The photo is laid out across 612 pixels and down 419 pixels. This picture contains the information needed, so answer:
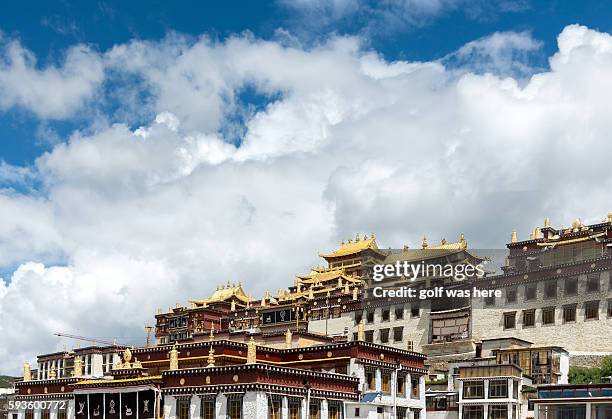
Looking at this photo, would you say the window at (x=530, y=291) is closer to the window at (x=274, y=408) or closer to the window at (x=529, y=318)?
the window at (x=529, y=318)

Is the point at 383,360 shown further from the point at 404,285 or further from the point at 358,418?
the point at 404,285

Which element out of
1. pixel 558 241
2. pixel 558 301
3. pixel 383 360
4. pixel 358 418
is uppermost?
pixel 558 241

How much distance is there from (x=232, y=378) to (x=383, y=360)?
13.1 m

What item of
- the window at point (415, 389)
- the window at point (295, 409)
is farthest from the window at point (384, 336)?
the window at point (295, 409)

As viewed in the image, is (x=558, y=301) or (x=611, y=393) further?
(x=558, y=301)

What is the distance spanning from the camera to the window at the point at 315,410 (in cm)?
5588

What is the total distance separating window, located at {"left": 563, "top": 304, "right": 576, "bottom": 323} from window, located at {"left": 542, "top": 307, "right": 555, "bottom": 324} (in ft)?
4.05

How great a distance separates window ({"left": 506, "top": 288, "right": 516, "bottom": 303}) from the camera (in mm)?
83262

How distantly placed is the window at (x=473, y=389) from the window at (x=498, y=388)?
704 millimetres

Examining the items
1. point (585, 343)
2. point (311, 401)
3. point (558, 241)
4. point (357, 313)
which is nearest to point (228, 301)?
point (357, 313)

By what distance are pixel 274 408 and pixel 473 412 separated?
18.6 m

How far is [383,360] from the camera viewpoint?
61844 millimetres

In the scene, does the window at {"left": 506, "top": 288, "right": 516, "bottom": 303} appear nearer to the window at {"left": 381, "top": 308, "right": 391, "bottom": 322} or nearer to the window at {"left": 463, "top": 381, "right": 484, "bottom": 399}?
the window at {"left": 381, "top": 308, "right": 391, "bottom": 322}

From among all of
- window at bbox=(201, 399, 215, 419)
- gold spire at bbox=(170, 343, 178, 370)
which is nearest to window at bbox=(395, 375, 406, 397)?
window at bbox=(201, 399, 215, 419)
